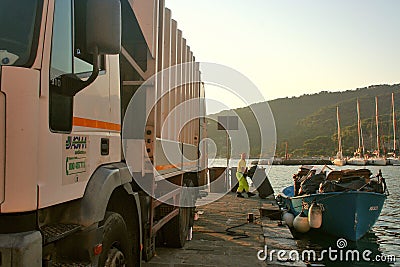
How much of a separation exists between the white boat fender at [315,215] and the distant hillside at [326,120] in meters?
63.8

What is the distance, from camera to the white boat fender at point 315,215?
1173cm

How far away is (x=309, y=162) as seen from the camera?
81.6 metres

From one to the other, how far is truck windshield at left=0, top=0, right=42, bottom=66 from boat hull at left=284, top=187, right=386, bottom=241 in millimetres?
10265

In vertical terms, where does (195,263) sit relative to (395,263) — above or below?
above

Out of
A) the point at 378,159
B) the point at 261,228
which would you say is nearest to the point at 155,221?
the point at 261,228

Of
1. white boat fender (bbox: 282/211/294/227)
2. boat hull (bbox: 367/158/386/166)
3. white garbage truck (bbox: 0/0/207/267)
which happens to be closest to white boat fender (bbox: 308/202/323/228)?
white boat fender (bbox: 282/211/294/227)

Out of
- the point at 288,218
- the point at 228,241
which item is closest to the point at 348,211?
the point at 288,218

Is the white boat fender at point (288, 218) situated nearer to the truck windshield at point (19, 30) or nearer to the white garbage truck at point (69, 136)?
the white garbage truck at point (69, 136)

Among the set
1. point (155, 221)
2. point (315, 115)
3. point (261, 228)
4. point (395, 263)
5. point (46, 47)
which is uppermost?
point (315, 115)

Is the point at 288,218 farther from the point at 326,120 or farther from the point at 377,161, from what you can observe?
the point at 326,120

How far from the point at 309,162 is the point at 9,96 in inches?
3233

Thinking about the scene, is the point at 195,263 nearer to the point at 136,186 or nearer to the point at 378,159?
the point at 136,186

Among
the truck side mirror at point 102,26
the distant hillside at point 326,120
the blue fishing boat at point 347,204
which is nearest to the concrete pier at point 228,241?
the blue fishing boat at point 347,204

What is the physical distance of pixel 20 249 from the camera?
2.22m
